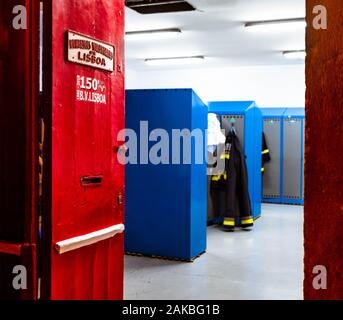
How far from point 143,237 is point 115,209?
2.63 meters

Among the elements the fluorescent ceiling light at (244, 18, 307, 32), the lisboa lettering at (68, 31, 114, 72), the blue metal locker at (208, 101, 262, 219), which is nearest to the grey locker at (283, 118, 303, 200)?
the blue metal locker at (208, 101, 262, 219)

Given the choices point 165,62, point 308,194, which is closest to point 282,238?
point 308,194

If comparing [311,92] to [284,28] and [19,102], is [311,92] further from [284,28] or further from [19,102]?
[284,28]

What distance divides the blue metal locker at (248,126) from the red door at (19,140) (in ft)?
16.5

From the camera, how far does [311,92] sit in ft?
3.59

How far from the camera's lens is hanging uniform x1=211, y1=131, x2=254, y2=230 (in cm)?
644

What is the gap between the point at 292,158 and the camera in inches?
376

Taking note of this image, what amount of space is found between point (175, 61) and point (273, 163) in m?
3.52

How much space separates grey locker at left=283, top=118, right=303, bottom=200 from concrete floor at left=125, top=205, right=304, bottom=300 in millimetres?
3170

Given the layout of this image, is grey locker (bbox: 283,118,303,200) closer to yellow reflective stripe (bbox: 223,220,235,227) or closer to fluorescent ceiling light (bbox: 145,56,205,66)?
fluorescent ceiling light (bbox: 145,56,205,66)

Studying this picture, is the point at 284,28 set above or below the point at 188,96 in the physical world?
above

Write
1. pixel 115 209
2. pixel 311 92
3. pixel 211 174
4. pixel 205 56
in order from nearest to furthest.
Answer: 1. pixel 311 92
2. pixel 115 209
3. pixel 211 174
4. pixel 205 56

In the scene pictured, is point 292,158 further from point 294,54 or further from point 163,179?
point 163,179

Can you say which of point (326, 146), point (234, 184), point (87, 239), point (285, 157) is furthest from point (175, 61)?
point (326, 146)
